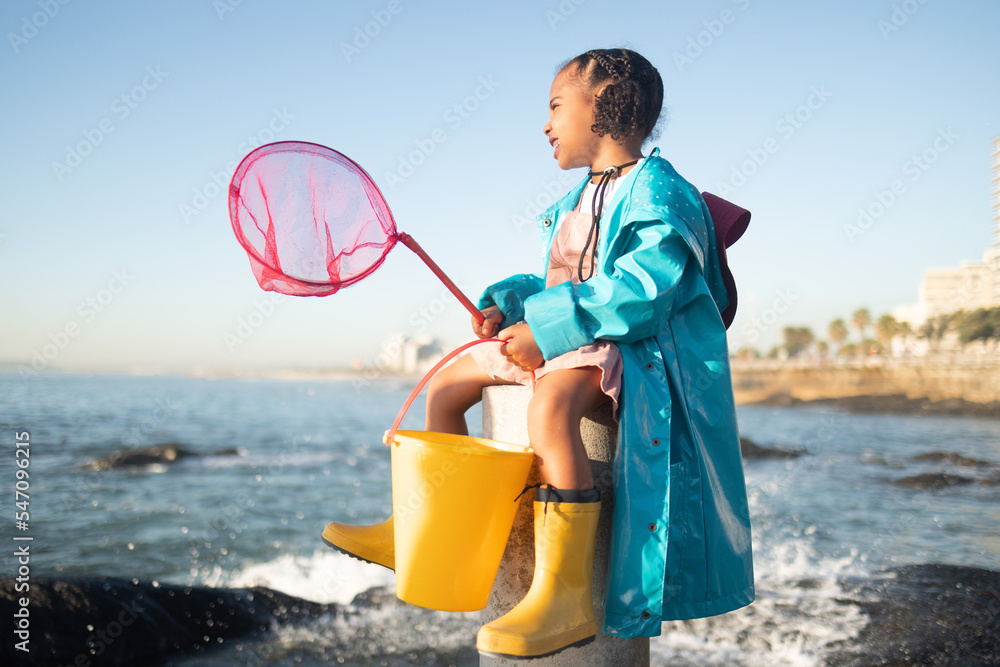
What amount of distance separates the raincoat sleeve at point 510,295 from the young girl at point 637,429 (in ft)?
0.73

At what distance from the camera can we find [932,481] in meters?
12.4

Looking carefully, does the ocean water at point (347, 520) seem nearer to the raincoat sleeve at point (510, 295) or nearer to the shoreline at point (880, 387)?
the raincoat sleeve at point (510, 295)

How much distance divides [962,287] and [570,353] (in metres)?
90.5

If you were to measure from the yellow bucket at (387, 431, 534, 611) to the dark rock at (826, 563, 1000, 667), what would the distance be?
3.00 metres

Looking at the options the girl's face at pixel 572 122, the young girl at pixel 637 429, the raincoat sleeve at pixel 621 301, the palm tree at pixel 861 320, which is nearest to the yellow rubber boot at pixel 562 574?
the young girl at pixel 637 429

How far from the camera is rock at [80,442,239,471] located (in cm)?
1314

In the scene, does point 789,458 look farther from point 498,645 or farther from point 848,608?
point 498,645

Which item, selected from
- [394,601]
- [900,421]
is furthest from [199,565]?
[900,421]

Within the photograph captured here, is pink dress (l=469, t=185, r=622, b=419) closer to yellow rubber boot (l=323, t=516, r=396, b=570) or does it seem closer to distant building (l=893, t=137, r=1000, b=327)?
yellow rubber boot (l=323, t=516, r=396, b=570)

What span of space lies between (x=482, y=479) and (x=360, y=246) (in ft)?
2.65

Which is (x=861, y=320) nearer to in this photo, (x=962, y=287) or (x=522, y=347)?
(x=962, y=287)

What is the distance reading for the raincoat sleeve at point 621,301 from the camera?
181 cm

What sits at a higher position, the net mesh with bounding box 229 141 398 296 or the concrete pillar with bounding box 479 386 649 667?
the net mesh with bounding box 229 141 398 296

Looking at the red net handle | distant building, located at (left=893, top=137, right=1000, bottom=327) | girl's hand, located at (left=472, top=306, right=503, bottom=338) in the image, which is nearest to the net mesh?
the red net handle
